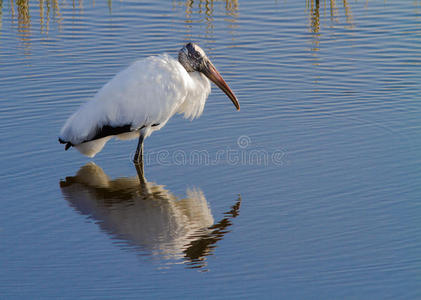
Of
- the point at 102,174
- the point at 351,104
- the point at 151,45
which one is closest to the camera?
the point at 102,174

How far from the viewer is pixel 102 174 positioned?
7695 millimetres

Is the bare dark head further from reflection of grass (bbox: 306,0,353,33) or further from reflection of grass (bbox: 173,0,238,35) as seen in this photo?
reflection of grass (bbox: 306,0,353,33)

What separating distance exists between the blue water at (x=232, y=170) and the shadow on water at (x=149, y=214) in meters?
0.02

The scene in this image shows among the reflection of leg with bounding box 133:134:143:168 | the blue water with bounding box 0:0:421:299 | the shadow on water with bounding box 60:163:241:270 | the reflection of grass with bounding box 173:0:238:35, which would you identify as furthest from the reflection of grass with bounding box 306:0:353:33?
the shadow on water with bounding box 60:163:241:270

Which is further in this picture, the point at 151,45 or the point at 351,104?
the point at 151,45

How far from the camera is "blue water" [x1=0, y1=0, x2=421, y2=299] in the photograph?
5.46m

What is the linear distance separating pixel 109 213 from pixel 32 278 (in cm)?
140

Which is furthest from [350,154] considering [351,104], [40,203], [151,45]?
[151,45]

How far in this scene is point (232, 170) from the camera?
7.53 metres

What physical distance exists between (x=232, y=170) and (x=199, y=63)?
4.77ft

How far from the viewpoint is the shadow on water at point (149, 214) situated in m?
5.95

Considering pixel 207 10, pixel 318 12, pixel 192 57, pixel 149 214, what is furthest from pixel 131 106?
pixel 318 12

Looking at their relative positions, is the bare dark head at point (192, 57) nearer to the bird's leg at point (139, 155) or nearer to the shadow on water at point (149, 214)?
the bird's leg at point (139, 155)

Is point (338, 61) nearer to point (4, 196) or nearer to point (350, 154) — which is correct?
point (350, 154)
